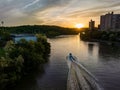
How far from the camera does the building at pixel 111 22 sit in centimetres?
11941

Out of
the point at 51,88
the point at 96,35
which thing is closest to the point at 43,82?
the point at 51,88

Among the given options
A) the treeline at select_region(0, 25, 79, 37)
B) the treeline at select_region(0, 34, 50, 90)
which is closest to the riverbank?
the treeline at select_region(0, 25, 79, 37)

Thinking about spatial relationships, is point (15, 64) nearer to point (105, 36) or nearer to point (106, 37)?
point (106, 37)

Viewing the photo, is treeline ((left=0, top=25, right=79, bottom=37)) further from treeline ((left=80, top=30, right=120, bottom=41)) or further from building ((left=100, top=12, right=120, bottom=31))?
treeline ((left=80, top=30, right=120, bottom=41))

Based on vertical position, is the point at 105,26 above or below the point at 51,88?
above

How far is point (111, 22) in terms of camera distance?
12388 centimetres

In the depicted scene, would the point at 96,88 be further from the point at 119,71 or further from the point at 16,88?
the point at 119,71

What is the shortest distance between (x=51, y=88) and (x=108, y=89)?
6726 mm

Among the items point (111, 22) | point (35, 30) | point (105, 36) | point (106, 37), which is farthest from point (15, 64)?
point (35, 30)

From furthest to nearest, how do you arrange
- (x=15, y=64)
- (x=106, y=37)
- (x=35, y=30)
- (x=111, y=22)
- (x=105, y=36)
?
(x=35, y=30) → (x=111, y=22) → (x=105, y=36) → (x=106, y=37) → (x=15, y=64)

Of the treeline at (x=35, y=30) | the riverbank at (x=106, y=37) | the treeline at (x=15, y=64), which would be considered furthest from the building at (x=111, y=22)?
the treeline at (x=15, y=64)

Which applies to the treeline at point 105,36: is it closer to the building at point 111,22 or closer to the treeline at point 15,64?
the building at point 111,22

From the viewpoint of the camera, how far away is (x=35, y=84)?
87.9ft

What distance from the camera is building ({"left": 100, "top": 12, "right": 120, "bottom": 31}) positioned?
392 ft
